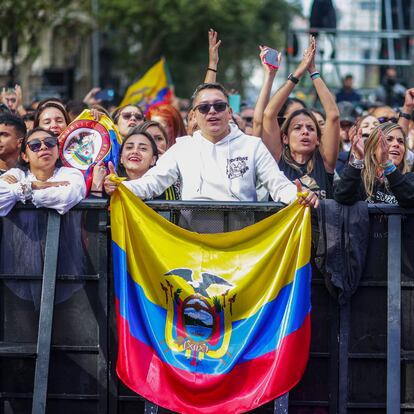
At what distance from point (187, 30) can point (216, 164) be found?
41.4m

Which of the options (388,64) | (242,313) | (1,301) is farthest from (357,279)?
(388,64)

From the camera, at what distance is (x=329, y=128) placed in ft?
24.4

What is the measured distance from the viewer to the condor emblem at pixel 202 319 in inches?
234

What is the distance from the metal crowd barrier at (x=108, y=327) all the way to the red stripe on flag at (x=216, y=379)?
10 centimetres

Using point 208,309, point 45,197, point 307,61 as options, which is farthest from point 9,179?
point 307,61

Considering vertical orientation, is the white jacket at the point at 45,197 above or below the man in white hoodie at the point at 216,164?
below

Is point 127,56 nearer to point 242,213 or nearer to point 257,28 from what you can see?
point 257,28

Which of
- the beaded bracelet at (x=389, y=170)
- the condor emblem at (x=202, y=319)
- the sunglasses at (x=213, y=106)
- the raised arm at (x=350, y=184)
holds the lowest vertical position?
the condor emblem at (x=202, y=319)

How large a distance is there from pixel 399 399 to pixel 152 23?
42351 millimetres

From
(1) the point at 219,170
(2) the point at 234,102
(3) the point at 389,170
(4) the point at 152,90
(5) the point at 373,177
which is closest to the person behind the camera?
(3) the point at 389,170

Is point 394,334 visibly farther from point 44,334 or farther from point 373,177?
point 44,334

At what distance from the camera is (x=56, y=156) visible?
663 centimetres

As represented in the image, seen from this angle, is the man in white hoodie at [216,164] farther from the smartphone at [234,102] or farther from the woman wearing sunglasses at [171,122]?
the smartphone at [234,102]

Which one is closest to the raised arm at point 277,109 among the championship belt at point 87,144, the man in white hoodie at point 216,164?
the man in white hoodie at point 216,164
